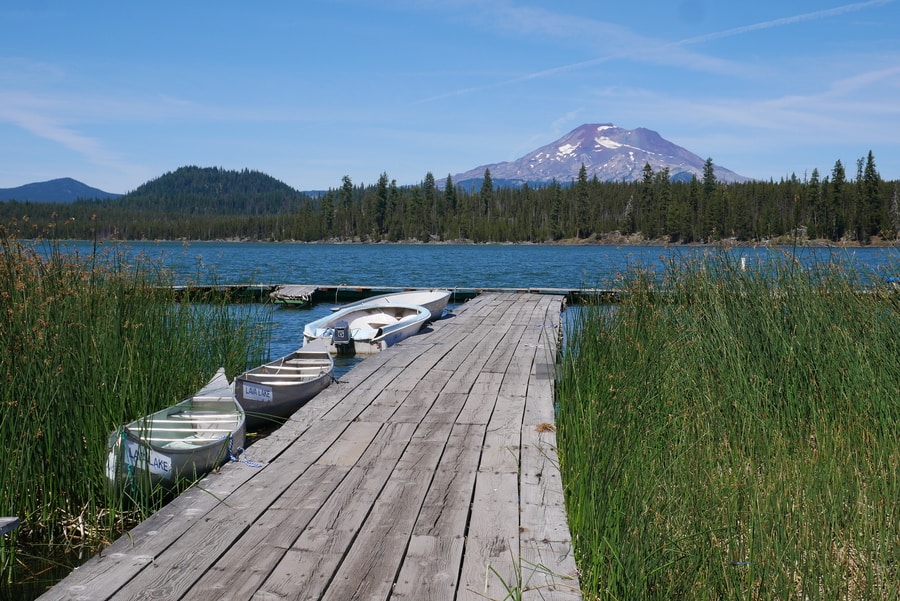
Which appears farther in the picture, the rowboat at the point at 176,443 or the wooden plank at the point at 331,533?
the rowboat at the point at 176,443

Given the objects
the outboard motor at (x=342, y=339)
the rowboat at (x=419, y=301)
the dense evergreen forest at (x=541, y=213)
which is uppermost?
the dense evergreen forest at (x=541, y=213)

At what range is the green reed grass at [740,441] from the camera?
110 inches

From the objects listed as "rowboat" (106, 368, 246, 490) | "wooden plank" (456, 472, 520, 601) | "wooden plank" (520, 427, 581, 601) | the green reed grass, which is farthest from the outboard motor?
"wooden plank" (456, 472, 520, 601)

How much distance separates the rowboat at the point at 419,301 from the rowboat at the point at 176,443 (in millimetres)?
7925

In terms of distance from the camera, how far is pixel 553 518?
125 inches

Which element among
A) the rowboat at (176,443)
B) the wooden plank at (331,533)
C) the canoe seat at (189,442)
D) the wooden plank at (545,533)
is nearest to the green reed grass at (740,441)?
the wooden plank at (545,533)

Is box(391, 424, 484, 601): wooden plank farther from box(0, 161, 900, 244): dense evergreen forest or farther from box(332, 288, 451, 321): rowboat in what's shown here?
box(0, 161, 900, 244): dense evergreen forest

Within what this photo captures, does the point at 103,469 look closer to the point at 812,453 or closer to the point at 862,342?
the point at 812,453

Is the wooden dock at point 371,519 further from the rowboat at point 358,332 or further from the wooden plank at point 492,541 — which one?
the rowboat at point 358,332

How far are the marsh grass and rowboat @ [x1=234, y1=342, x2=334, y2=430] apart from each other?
658 mm

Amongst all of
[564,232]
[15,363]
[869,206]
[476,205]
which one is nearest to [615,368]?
[15,363]

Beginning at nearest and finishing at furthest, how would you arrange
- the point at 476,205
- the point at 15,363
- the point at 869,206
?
1. the point at 15,363
2. the point at 869,206
3. the point at 476,205

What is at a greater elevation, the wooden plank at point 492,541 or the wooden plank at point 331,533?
the wooden plank at point 331,533

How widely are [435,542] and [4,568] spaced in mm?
2156
